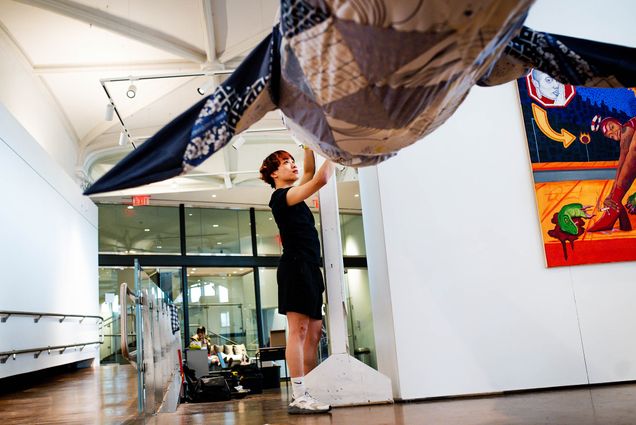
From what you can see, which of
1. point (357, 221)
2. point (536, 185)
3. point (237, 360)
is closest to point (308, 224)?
point (536, 185)

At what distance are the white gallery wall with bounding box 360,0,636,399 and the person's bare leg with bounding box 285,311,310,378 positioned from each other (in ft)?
1.55

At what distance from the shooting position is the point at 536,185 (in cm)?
310

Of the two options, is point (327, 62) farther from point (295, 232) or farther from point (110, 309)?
point (110, 309)

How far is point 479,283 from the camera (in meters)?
2.97

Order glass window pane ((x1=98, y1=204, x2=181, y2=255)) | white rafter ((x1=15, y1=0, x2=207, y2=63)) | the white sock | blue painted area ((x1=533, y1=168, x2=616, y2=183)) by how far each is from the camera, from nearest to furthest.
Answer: the white sock → blue painted area ((x1=533, y1=168, x2=616, y2=183)) → white rafter ((x1=15, y1=0, x2=207, y2=63)) → glass window pane ((x1=98, y1=204, x2=181, y2=255))

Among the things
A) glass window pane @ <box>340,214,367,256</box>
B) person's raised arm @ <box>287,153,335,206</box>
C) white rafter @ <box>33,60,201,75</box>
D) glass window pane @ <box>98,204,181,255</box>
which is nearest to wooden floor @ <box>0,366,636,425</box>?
person's raised arm @ <box>287,153,335,206</box>

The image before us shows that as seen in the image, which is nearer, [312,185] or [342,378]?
[312,185]

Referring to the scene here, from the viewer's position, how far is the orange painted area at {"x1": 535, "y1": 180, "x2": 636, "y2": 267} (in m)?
3.03

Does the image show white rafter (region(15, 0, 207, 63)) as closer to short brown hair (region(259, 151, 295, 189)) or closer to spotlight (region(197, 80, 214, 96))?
Result: spotlight (region(197, 80, 214, 96))

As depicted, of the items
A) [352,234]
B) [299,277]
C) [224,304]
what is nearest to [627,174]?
[299,277]

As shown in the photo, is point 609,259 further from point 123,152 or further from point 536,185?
point 123,152

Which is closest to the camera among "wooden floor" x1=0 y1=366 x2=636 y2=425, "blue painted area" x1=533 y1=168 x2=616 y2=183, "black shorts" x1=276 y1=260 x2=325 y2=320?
"wooden floor" x1=0 y1=366 x2=636 y2=425

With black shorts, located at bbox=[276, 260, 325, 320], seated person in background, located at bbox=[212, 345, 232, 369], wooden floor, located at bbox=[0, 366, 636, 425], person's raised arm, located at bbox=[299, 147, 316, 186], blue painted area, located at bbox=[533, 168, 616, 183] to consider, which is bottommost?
seated person in background, located at bbox=[212, 345, 232, 369]

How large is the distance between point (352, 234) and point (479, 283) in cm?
1224
